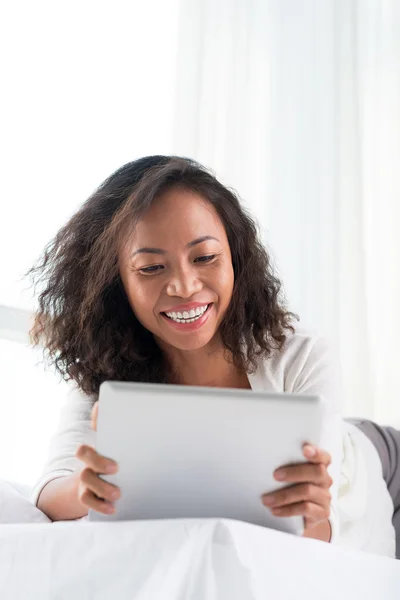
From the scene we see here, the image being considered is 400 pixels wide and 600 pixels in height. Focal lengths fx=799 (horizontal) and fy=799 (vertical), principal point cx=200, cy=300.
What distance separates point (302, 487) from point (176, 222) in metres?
0.75

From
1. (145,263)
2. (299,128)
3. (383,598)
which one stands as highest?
(299,128)

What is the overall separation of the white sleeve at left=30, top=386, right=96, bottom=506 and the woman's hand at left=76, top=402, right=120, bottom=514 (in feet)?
1.86

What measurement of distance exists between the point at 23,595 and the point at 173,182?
111cm

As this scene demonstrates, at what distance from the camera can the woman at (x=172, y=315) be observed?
1.73 m

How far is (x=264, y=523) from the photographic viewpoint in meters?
1.17

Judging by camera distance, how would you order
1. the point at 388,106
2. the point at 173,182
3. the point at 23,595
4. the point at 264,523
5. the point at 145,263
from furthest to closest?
the point at 388,106, the point at 173,182, the point at 145,263, the point at 264,523, the point at 23,595

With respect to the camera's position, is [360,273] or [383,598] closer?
[383,598]

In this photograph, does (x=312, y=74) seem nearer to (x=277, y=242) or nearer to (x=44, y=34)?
(x=277, y=242)

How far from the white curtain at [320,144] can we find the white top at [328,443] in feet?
4.51

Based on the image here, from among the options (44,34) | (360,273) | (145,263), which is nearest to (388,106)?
(360,273)

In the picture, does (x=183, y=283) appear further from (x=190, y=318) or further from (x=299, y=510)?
(x=299, y=510)

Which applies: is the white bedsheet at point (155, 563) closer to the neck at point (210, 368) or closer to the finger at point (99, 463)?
the finger at point (99, 463)

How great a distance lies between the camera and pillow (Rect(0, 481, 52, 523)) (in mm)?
1542

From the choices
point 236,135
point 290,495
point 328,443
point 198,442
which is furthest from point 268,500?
point 236,135
